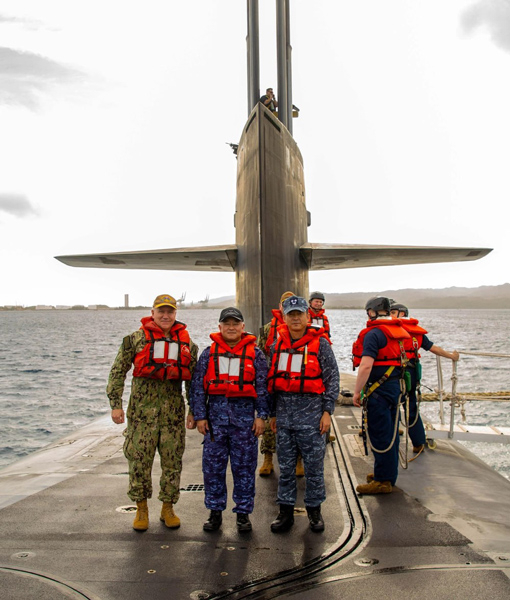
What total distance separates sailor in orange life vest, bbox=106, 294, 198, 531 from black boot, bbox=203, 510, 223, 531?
278 mm

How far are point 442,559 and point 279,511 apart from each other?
1.52 meters

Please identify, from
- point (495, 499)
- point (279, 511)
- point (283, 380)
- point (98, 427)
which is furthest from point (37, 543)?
point (98, 427)

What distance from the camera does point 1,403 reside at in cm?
2089

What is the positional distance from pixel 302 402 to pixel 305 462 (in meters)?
0.54

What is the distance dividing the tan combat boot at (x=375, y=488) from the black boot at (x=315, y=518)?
0.97 m

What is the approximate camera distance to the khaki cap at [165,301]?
4719 mm

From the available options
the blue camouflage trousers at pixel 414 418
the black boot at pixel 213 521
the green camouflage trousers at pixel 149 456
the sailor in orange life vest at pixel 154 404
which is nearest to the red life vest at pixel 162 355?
the sailor in orange life vest at pixel 154 404

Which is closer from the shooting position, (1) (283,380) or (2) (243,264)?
(1) (283,380)

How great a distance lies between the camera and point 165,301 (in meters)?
4.73

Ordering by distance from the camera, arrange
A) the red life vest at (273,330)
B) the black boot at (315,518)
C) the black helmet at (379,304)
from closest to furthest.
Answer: the black boot at (315,518) → the black helmet at (379,304) → the red life vest at (273,330)

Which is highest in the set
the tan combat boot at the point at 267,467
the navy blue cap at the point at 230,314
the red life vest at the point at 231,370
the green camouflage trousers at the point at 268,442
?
the navy blue cap at the point at 230,314

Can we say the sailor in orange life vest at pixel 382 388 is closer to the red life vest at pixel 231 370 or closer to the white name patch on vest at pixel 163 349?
the red life vest at pixel 231 370

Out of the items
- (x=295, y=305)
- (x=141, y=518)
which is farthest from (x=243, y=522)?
(x=295, y=305)

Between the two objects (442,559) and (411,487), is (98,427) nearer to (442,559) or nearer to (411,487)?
(411,487)
